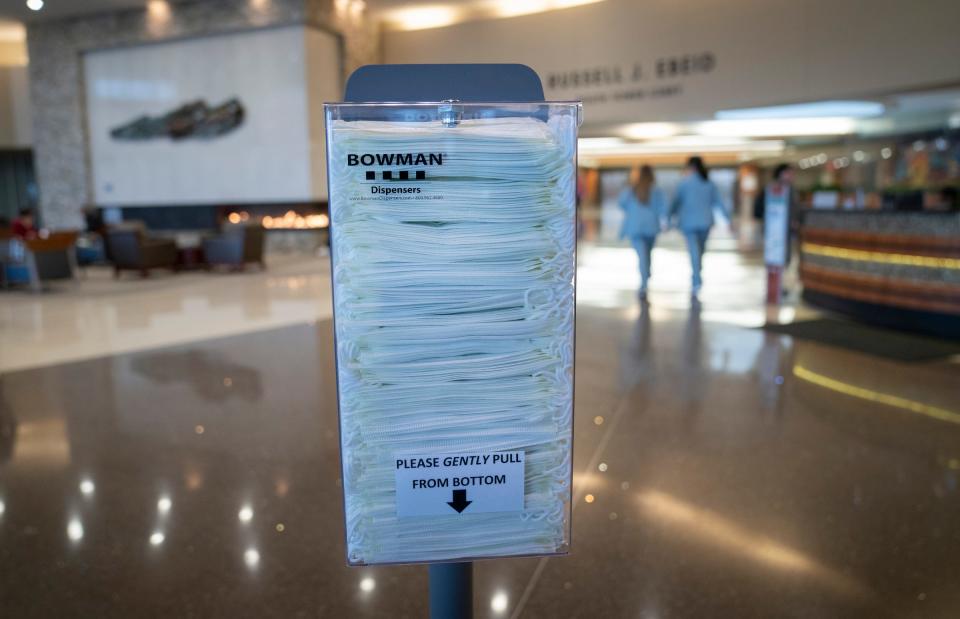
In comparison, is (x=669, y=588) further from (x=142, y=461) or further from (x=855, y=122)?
(x=855, y=122)

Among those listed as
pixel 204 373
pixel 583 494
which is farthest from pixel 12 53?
pixel 583 494

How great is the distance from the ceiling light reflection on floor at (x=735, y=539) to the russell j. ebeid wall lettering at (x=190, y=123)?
14070 millimetres

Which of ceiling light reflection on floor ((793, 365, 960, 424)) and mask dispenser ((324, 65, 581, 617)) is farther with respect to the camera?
ceiling light reflection on floor ((793, 365, 960, 424))

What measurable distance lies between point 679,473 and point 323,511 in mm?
1486

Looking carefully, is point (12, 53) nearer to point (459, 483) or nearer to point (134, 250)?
point (134, 250)

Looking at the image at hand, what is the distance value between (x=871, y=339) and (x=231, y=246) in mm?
9322

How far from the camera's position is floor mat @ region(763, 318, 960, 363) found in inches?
205

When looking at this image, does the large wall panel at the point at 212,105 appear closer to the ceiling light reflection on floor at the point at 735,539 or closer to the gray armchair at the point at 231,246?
the gray armchair at the point at 231,246

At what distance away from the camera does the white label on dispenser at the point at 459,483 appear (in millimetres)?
Result: 1121

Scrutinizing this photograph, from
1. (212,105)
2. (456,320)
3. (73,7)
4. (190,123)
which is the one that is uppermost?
(73,7)

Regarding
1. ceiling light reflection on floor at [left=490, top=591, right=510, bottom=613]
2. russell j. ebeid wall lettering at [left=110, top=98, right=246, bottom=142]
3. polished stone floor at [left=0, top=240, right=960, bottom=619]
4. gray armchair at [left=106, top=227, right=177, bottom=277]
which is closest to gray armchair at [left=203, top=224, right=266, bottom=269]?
gray armchair at [left=106, top=227, right=177, bottom=277]

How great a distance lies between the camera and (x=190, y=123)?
49.2 feet

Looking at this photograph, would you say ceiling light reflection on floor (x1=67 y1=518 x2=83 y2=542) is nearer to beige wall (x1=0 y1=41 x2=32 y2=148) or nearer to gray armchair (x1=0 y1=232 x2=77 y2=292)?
gray armchair (x1=0 y1=232 x2=77 y2=292)

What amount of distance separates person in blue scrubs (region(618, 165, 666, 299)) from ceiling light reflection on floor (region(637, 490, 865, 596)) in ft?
19.7
